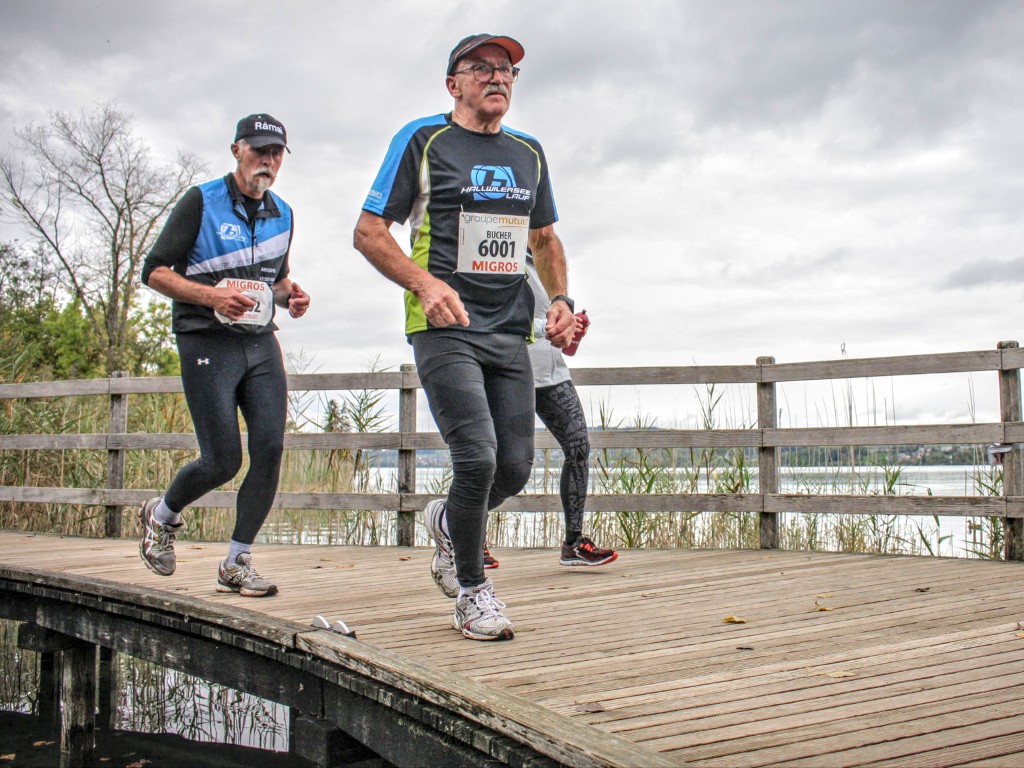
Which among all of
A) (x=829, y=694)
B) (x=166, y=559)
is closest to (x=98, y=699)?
(x=166, y=559)

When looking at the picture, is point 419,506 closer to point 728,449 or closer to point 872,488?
point 728,449

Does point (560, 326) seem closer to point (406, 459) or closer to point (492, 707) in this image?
point (492, 707)

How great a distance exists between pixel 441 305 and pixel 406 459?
158 inches

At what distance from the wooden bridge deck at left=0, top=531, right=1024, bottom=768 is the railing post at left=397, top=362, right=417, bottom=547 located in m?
1.10

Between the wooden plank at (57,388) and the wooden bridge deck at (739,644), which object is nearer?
the wooden bridge deck at (739,644)

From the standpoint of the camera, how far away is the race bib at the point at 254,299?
400 centimetres

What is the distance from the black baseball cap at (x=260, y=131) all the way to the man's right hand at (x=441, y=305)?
4.48ft

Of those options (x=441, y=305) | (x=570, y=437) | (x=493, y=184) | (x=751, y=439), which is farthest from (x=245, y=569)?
(x=751, y=439)

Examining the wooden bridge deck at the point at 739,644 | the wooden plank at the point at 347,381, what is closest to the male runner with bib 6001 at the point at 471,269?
the wooden bridge deck at the point at 739,644

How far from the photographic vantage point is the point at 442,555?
12.0 feet

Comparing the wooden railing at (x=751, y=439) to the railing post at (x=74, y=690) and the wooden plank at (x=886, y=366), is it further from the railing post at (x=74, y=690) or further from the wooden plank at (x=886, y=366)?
the railing post at (x=74, y=690)

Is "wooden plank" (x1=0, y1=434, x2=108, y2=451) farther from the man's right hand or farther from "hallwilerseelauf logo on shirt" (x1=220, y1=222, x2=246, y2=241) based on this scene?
the man's right hand

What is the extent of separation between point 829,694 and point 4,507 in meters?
8.49

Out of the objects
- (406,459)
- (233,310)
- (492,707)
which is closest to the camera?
(492,707)
